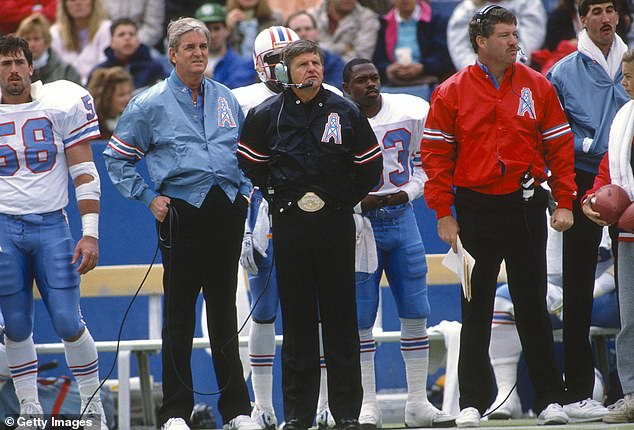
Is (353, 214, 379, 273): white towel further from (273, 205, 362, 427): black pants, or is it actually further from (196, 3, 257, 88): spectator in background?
(196, 3, 257, 88): spectator in background

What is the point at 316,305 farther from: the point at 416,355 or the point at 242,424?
the point at 416,355

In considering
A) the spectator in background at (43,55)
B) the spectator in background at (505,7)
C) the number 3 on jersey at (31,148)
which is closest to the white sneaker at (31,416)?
the number 3 on jersey at (31,148)

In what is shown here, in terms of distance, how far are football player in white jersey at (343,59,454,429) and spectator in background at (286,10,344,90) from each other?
7.43 ft

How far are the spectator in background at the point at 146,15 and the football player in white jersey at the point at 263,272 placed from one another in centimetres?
383

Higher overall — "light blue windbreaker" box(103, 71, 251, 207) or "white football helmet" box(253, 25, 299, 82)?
"white football helmet" box(253, 25, 299, 82)

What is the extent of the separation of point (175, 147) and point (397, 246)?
1316 mm

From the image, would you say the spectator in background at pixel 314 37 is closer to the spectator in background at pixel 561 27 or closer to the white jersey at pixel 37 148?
the spectator in background at pixel 561 27

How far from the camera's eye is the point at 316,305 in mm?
5633

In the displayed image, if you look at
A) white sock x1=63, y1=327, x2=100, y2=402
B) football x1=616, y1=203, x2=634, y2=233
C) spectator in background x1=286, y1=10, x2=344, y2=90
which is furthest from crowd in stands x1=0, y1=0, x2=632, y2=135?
white sock x1=63, y1=327, x2=100, y2=402

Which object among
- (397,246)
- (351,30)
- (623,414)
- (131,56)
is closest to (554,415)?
(623,414)

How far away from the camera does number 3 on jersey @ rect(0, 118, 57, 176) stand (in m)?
6.07

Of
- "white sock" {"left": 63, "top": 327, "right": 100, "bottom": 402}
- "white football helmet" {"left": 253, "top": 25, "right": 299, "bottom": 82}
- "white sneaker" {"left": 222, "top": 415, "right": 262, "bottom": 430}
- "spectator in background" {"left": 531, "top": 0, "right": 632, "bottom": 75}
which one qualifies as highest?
"spectator in background" {"left": 531, "top": 0, "right": 632, "bottom": 75}

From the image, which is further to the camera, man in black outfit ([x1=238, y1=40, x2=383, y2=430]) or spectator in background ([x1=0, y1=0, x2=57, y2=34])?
spectator in background ([x1=0, y1=0, x2=57, y2=34])

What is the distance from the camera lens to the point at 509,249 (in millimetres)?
5727
